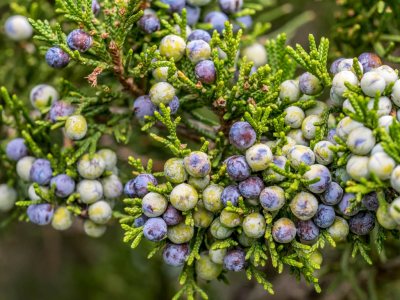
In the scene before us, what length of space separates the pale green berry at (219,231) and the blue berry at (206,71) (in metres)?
0.43

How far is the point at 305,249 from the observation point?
1.52m

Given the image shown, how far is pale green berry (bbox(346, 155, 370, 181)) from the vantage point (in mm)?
1350

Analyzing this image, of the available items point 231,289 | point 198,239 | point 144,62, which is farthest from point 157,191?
point 231,289

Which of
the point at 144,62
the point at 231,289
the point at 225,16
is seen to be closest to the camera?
the point at 144,62

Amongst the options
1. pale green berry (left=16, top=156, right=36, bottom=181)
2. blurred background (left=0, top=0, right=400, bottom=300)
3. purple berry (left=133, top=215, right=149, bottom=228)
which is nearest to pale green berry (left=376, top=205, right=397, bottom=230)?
purple berry (left=133, top=215, right=149, bottom=228)

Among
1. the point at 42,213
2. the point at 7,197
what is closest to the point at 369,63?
the point at 42,213

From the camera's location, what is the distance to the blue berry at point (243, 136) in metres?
1.53

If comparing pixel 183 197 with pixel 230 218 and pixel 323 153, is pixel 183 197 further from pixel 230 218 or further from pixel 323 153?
pixel 323 153

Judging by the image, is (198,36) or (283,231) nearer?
(283,231)

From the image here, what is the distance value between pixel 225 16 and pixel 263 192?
797 mm

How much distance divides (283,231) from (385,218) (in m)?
0.27

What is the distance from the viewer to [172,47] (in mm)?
1687

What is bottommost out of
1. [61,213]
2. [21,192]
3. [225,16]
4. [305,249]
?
[21,192]

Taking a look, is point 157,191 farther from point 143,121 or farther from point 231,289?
point 231,289
